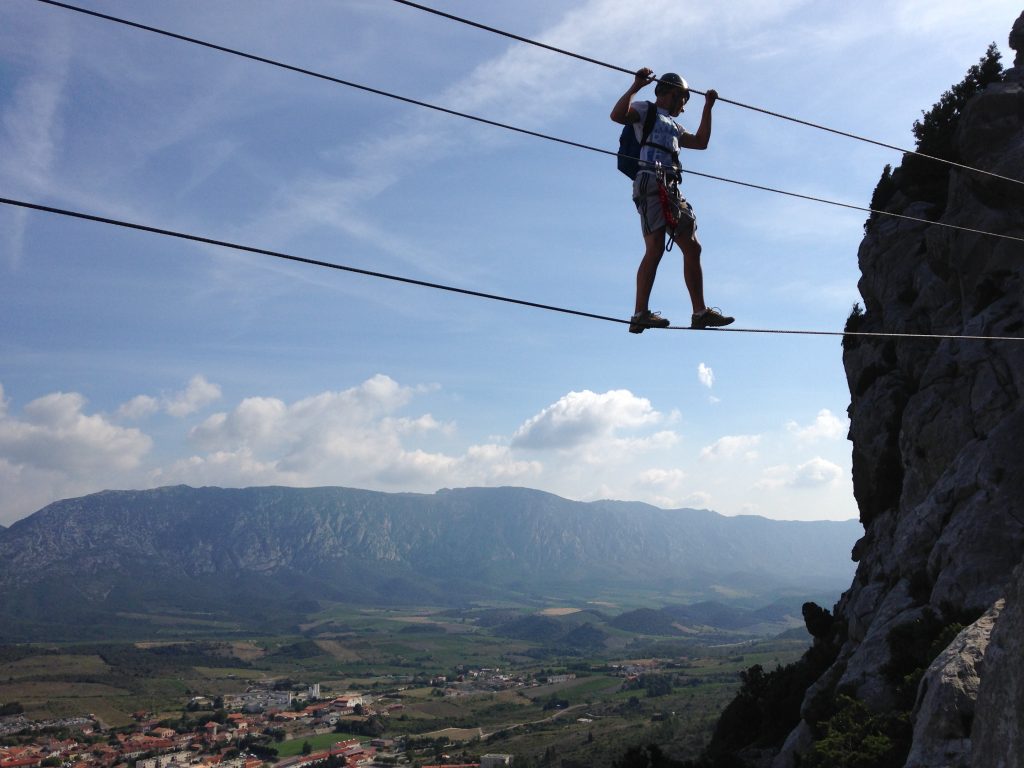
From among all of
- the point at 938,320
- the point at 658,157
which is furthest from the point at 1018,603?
the point at 938,320

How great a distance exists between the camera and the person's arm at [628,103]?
1054cm

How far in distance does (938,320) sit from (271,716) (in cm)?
14245

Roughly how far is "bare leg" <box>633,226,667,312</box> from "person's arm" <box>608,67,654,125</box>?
162cm

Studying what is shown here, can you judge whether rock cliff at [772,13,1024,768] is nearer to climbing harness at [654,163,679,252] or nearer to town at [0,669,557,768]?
climbing harness at [654,163,679,252]

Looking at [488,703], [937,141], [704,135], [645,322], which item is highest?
[937,141]

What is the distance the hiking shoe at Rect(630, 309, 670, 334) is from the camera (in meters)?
10.9

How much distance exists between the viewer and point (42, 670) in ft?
615

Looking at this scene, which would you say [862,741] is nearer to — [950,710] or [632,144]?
[950,710]

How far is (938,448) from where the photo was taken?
1267 inches

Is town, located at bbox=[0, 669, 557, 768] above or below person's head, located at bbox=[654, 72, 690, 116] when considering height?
below

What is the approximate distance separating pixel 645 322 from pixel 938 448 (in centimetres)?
2663

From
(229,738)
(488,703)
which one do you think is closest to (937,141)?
(229,738)

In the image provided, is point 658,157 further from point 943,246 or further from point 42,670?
point 42,670

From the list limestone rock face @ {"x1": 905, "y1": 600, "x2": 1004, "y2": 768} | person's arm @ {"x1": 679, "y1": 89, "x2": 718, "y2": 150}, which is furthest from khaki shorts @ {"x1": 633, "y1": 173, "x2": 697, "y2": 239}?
limestone rock face @ {"x1": 905, "y1": 600, "x2": 1004, "y2": 768}
